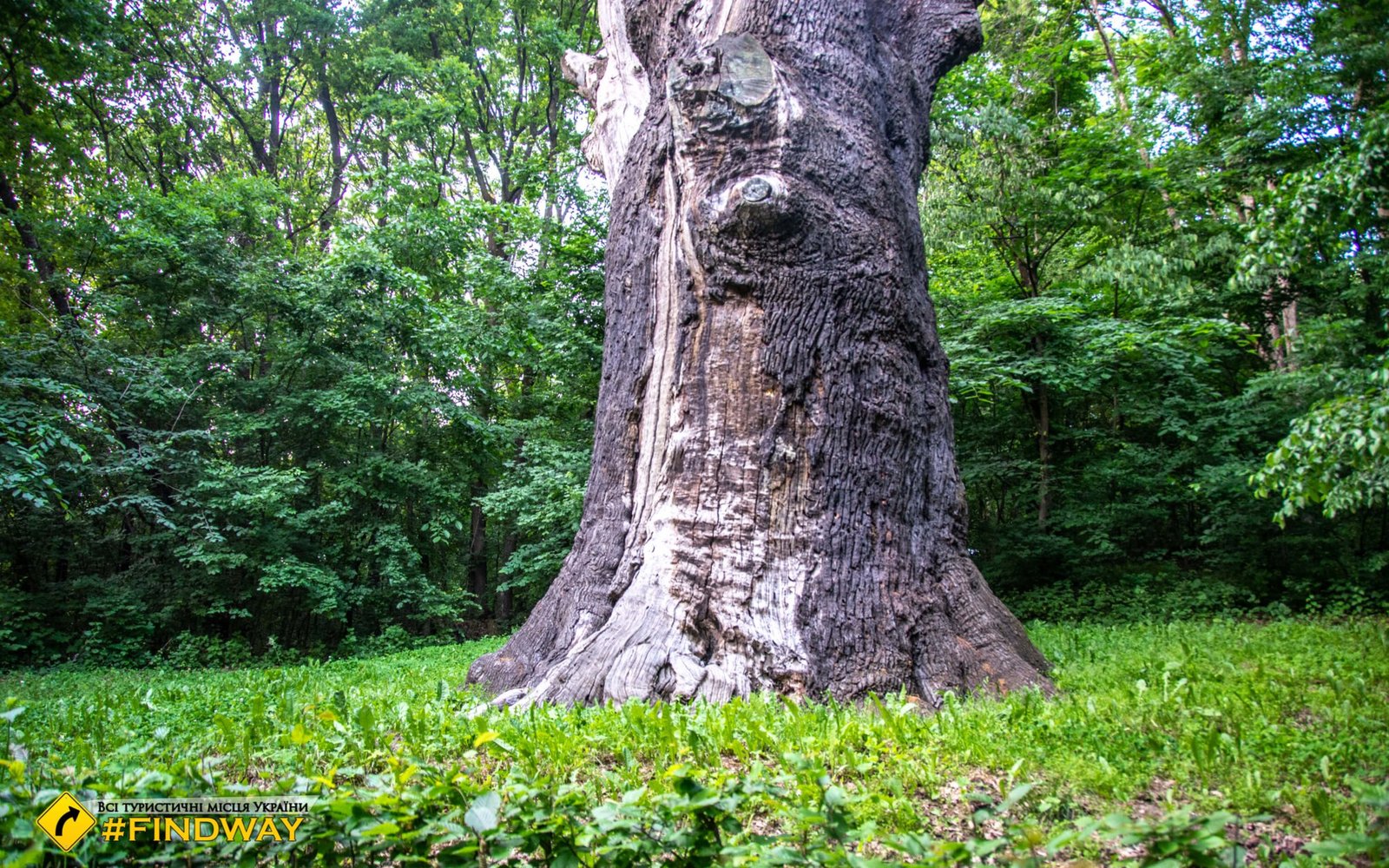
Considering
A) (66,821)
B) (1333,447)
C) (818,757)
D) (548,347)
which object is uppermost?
(548,347)

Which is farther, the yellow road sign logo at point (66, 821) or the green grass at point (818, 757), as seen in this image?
the green grass at point (818, 757)

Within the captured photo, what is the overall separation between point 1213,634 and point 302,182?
2107 cm

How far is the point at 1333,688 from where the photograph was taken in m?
3.30

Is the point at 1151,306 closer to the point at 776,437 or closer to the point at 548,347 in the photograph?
the point at 548,347

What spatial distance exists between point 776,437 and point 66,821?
3114mm

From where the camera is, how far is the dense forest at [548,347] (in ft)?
31.0

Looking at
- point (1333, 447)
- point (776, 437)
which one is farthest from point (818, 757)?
point (1333, 447)

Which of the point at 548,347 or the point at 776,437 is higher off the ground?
the point at 548,347

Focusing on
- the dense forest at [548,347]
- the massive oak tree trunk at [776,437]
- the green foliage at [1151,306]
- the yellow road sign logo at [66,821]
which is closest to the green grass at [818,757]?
the yellow road sign logo at [66,821]

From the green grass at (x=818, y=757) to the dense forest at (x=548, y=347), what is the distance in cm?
606

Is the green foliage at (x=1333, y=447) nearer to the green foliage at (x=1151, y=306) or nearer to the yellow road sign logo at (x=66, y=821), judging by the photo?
the green foliage at (x=1151, y=306)

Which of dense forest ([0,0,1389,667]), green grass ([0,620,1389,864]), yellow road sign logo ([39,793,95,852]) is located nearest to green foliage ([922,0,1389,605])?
dense forest ([0,0,1389,667])

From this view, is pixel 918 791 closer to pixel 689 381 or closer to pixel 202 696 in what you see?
pixel 689 381

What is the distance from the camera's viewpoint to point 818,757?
2.54 metres
